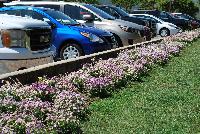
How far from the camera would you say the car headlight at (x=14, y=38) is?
28.7ft

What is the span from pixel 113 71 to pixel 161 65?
13.3ft

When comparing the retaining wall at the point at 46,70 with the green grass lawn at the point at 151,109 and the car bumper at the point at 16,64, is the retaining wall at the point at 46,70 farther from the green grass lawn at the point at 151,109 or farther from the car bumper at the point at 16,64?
the green grass lawn at the point at 151,109

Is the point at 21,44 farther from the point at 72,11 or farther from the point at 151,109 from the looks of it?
the point at 72,11

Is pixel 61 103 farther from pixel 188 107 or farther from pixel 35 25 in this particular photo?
pixel 35 25

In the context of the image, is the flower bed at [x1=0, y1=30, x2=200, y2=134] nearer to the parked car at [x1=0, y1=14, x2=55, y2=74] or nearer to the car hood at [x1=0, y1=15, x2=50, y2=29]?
the parked car at [x1=0, y1=14, x2=55, y2=74]

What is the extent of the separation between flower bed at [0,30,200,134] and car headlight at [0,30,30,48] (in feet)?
3.49

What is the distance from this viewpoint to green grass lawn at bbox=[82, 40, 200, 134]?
645 centimetres

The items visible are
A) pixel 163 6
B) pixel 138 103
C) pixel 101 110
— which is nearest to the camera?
pixel 101 110

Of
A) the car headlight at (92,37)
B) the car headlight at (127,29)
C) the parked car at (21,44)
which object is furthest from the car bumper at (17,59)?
the car headlight at (127,29)

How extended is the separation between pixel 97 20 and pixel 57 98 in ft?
34.6

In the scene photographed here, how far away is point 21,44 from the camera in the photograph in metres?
9.05

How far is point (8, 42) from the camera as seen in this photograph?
28.9ft

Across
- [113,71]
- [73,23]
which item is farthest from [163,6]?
[113,71]

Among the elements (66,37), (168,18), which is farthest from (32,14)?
(168,18)
